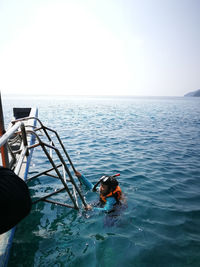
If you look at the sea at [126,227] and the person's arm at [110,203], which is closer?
the sea at [126,227]

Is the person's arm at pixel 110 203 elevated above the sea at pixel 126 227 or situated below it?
above

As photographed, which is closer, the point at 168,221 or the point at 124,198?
the point at 168,221

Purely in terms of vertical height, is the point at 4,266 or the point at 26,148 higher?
the point at 26,148

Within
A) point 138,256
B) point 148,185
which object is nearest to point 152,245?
point 138,256

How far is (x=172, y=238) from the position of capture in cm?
389

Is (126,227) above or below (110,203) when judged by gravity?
below

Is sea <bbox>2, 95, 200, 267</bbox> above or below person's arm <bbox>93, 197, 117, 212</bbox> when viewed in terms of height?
below

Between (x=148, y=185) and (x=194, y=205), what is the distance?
1.49 metres

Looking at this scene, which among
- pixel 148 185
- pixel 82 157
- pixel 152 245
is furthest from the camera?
pixel 82 157

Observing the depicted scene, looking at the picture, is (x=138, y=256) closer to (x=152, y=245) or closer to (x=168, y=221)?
(x=152, y=245)

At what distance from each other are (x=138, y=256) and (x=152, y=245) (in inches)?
16.6


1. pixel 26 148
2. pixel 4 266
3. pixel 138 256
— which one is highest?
pixel 26 148

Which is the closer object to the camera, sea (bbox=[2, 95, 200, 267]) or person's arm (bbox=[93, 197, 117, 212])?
sea (bbox=[2, 95, 200, 267])

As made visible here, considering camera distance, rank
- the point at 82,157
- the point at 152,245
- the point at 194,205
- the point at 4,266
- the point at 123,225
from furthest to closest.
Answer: the point at 82,157
the point at 194,205
the point at 123,225
the point at 152,245
the point at 4,266
